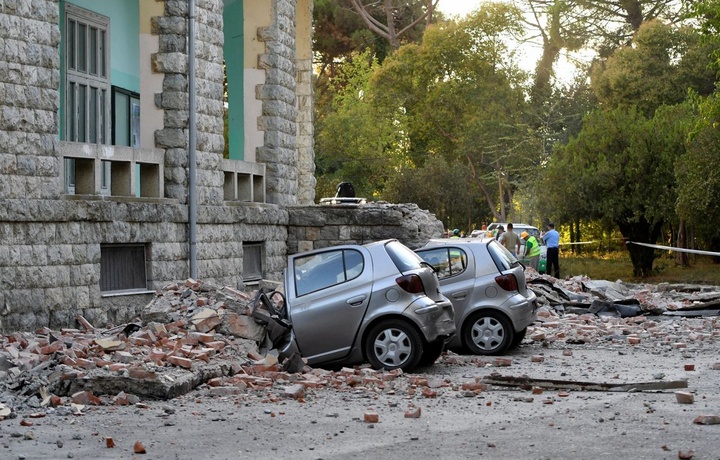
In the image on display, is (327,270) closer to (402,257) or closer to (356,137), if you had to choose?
(402,257)

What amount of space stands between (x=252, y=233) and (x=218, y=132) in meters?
2.08

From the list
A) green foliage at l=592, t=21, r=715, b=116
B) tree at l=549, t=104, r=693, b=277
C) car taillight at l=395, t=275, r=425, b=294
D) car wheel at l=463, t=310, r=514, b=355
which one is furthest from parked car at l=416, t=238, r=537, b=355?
green foliage at l=592, t=21, r=715, b=116

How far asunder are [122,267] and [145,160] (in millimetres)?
1869

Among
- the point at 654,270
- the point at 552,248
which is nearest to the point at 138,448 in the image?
the point at 552,248

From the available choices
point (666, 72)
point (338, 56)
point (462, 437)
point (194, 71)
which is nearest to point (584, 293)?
point (194, 71)

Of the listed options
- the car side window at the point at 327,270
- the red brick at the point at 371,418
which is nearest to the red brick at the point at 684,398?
the red brick at the point at 371,418

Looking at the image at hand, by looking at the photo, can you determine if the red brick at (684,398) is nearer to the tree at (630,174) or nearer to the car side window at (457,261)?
the car side window at (457,261)

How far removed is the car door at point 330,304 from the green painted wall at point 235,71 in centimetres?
1052

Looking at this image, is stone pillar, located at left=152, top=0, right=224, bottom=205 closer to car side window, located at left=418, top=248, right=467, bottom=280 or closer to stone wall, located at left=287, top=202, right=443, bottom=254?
stone wall, located at left=287, top=202, right=443, bottom=254

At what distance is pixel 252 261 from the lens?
74.1 feet

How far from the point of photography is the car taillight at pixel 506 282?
1580 cm

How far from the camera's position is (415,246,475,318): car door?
51.7 ft

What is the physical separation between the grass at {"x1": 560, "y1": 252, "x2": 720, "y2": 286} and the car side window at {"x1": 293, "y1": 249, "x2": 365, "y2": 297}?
24.5 m

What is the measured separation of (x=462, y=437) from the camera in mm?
9148
